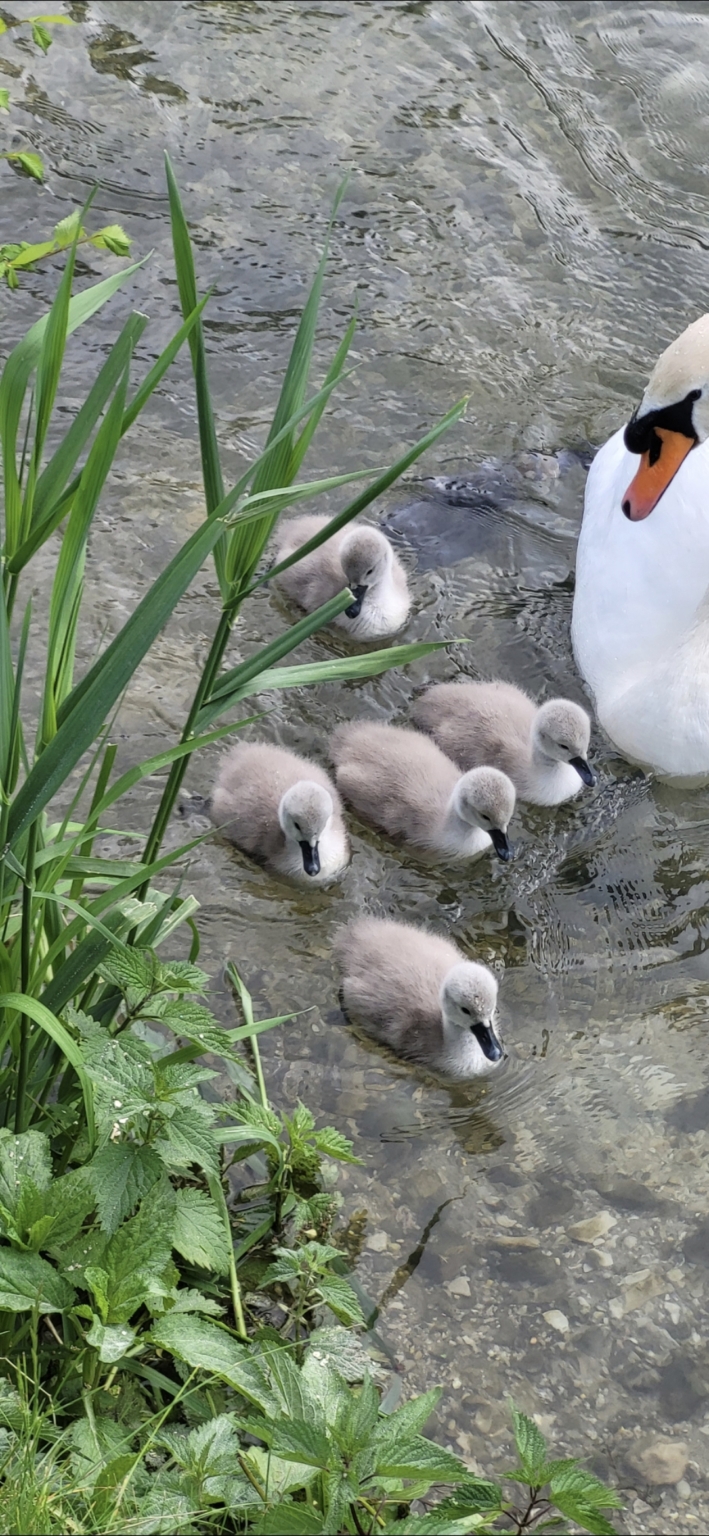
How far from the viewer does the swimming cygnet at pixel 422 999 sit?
314cm

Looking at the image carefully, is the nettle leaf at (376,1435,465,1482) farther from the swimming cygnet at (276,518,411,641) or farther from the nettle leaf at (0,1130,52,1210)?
the swimming cygnet at (276,518,411,641)

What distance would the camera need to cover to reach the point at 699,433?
3.89m

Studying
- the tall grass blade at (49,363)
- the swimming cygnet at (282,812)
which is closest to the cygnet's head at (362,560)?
the swimming cygnet at (282,812)

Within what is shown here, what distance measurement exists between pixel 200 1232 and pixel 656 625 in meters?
2.24

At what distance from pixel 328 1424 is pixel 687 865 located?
2.08 meters

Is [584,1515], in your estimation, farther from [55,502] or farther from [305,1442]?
[55,502]

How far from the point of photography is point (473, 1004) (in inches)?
122

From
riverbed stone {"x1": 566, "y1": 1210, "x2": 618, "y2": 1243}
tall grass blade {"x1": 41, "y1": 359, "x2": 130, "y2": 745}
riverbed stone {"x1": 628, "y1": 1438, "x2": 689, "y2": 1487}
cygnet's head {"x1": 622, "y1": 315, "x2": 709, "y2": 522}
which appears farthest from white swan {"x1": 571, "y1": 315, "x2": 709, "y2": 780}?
tall grass blade {"x1": 41, "y1": 359, "x2": 130, "y2": 745}

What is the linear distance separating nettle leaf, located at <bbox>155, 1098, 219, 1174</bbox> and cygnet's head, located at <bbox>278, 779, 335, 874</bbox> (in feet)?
4.20

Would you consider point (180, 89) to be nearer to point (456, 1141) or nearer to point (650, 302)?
point (650, 302)

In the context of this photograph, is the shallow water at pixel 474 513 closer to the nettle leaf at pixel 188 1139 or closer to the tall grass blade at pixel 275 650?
the nettle leaf at pixel 188 1139

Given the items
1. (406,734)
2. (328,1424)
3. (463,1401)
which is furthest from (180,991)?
(406,734)

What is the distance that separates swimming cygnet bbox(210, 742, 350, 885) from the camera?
11.3ft

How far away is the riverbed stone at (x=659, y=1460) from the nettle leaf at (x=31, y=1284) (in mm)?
1087
